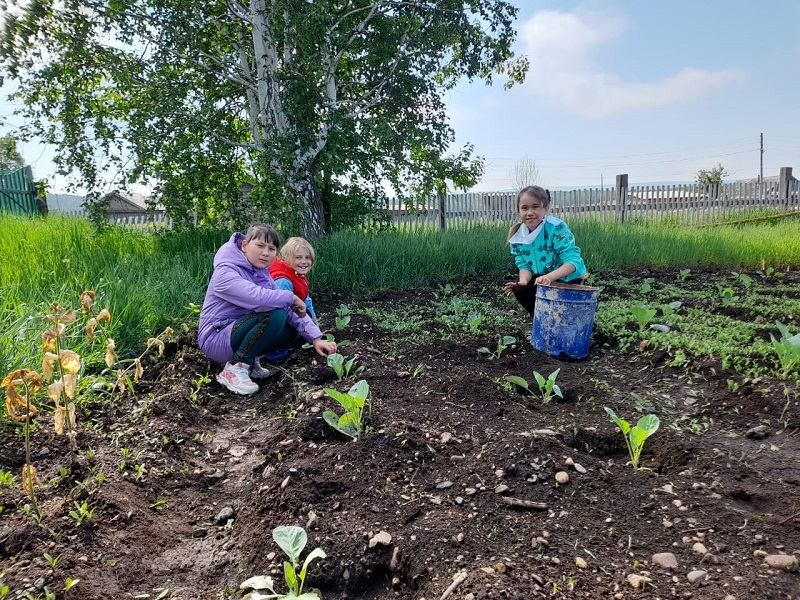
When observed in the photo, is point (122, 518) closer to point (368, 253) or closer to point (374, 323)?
point (374, 323)

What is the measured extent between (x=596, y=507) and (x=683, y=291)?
15.5 feet

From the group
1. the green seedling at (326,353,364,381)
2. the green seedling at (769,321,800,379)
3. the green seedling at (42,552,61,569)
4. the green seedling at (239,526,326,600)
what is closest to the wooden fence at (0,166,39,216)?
the green seedling at (326,353,364,381)

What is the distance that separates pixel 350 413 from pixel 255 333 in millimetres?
1250

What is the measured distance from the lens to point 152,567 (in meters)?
1.66

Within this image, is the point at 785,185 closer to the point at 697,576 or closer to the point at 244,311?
the point at 244,311

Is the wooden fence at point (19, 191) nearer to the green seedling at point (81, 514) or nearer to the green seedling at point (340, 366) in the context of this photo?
the green seedling at point (340, 366)

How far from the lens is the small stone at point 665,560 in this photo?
144cm

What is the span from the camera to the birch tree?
6.65 meters

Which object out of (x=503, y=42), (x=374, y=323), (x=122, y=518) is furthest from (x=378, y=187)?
(x=122, y=518)

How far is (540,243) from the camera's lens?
3943 millimetres

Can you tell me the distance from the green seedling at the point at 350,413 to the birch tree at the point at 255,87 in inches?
186

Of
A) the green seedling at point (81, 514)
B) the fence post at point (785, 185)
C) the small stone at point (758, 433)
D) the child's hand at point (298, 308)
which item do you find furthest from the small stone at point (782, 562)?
the fence post at point (785, 185)

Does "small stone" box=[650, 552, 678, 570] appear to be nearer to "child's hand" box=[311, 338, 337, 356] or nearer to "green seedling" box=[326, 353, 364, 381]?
"green seedling" box=[326, 353, 364, 381]

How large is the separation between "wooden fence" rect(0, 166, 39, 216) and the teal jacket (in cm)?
1234
